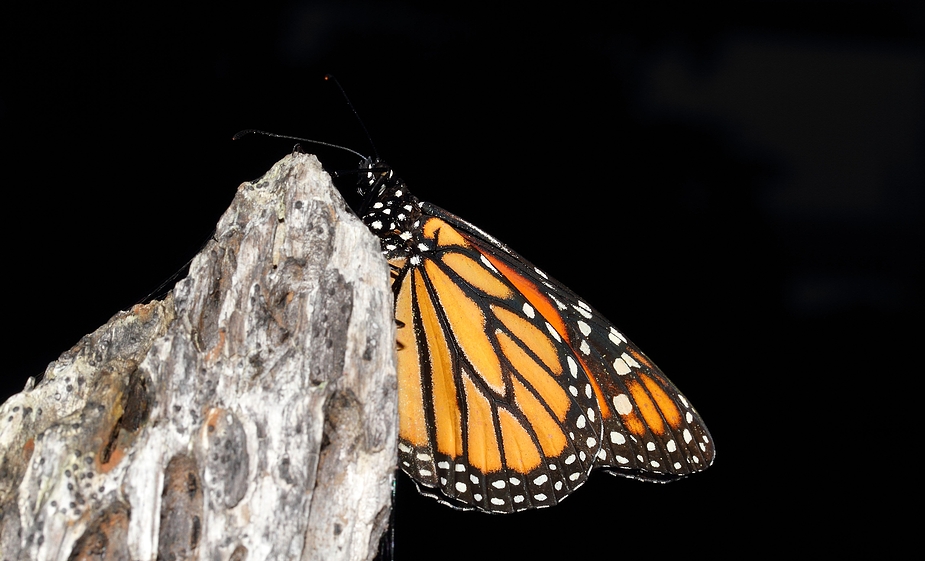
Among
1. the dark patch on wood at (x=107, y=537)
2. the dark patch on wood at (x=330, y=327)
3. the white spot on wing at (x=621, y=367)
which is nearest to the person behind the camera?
the dark patch on wood at (x=107, y=537)

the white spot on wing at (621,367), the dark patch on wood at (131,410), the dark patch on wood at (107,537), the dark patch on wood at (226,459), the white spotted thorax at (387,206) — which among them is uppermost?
the white spotted thorax at (387,206)

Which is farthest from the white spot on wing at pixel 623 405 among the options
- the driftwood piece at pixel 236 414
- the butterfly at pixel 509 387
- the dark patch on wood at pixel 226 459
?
the dark patch on wood at pixel 226 459

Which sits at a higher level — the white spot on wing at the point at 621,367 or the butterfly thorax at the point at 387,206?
the butterfly thorax at the point at 387,206

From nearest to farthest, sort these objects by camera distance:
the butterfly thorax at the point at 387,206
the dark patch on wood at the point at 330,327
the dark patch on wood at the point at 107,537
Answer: the dark patch on wood at the point at 107,537, the dark patch on wood at the point at 330,327, the butterfly thorax at the point at 387,206

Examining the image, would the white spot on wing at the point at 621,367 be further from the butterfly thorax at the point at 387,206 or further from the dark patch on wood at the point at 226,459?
the dark patch on wood at the point at 226,459

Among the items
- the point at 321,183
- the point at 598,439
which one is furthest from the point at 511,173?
the point at 321,183

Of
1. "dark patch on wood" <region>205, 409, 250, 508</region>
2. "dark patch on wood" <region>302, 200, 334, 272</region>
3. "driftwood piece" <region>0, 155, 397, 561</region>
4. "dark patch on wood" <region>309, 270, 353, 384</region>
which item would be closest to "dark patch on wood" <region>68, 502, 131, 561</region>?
"driftwood piece" <region>0, 155, 397, 561</region>

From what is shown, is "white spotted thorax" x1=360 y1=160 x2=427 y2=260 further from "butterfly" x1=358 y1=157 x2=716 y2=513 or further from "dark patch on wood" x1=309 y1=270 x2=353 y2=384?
→ "dark patch on wood" x1=309 y1=270 x2=353 y2=384
